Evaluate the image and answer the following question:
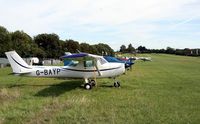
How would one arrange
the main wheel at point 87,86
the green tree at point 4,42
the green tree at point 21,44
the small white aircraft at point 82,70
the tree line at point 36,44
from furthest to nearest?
the green tree at point 21,44 → the tree line at point 36,44 → the green tree at point 4,42 → the small white aircraft at point 82,70 → the main wheel at point 87,86

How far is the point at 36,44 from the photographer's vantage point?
77312 mm

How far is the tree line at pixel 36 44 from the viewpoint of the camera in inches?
2322

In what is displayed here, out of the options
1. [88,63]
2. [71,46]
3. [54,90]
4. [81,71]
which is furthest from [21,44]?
[54,90]

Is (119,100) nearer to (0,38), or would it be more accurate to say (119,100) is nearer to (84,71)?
(84,71)

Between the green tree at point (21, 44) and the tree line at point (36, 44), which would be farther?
the green tree at point (21, 44)

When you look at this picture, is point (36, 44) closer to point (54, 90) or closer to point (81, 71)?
point (81, 71)

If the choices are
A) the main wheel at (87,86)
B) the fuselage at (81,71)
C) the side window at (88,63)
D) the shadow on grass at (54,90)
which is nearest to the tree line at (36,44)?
the fuselage at (81,71)

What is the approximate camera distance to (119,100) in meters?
11.2

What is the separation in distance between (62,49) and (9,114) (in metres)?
77.6

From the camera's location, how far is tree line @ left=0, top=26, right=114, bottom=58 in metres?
59.0

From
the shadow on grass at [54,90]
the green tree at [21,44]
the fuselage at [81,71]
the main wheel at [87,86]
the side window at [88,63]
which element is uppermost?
the green tree at [21,44]

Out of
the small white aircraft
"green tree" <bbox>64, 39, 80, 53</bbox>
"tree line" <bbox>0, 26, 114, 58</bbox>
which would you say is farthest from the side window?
"green tree" <bbox>64, 39, 80, 53</bbox>

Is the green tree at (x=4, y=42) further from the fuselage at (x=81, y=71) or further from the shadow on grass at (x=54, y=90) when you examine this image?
the fuselage at (x=81, y=71)

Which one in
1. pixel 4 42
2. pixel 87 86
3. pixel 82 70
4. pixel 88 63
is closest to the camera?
pixel 87 86
